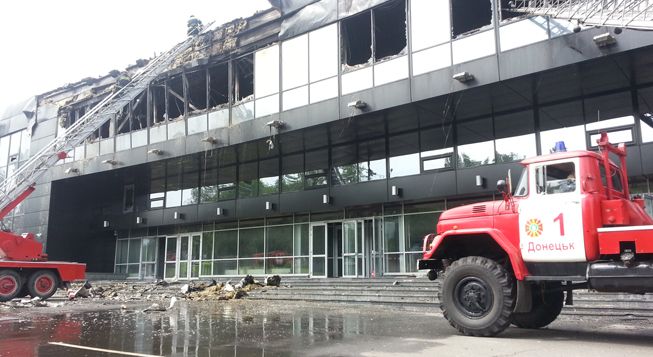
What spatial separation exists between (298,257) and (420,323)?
13109 millimetres

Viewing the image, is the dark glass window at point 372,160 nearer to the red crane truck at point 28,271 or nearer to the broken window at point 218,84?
the broken window at point 218,84

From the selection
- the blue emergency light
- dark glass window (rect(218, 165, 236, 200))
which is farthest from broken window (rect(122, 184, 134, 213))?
the blue emergency light

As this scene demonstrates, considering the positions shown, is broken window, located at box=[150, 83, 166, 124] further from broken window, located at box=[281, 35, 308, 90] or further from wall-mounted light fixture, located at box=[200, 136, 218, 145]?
broken window, located at box=[281, 35, 308, 90]

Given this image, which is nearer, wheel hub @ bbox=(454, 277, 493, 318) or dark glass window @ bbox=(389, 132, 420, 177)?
wheel hub @ bbox=(454, 277, 493, 318)

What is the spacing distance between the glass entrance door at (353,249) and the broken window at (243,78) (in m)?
7.36

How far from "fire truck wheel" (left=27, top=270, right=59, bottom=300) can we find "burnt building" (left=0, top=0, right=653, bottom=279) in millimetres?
7504

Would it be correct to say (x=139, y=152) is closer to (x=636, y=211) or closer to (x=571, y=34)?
(x=571, y=34)

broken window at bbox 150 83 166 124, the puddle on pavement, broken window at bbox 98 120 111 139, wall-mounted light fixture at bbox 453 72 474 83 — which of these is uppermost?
broken window at bbox 150 83 166 124

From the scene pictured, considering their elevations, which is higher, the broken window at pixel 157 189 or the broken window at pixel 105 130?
the broken window at pixel 105 130

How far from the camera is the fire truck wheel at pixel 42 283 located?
18281 millimetres

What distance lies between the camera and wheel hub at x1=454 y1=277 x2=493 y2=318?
8223 mm

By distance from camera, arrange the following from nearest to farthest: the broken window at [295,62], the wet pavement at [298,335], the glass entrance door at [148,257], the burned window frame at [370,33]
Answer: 1. the wet pavement at [298,335]
2. the burned window frame at [370,33]
3. the broken window at [295,62]
4. the glass entrance door at [148,257]

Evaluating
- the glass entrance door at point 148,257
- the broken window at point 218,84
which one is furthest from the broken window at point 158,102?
the glass entrance door at point 148,257

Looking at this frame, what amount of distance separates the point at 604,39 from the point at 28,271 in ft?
67.0
